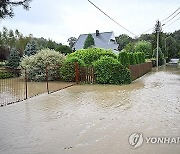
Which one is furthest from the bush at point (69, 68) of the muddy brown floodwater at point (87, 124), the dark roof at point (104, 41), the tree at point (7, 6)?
the dark roof at point (104, 41)

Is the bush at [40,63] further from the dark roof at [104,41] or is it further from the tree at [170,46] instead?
the tree at [170,46]

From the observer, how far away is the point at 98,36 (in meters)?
52.3

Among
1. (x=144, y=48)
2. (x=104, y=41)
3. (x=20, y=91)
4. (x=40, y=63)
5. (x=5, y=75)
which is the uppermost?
(x=104, y=41)

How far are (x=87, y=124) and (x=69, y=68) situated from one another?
10.6 metres

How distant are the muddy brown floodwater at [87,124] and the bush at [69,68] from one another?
6.64 m

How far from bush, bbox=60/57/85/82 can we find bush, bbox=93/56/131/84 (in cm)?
171

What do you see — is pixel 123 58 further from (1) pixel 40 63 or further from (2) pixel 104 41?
(2) pixel 104 41

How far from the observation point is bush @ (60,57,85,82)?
17016 mm

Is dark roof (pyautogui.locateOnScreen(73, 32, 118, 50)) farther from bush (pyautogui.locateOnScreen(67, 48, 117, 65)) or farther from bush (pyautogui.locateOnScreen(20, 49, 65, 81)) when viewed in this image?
bush (pyautogui.locateOnScreen(20, 49, 65, 81))

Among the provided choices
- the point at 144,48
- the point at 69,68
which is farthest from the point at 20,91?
the point at 144,48

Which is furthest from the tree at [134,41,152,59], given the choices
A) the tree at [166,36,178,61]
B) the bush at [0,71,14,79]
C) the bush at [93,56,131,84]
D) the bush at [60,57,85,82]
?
the bush at [93,56,131,84]

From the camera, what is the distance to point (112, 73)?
15.8m

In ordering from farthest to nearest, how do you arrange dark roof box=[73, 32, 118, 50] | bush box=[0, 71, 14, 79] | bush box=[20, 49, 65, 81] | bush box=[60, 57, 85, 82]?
dark roof box=[73, 32, 118, 50] → bush box=[0, 71, 14, 79] → bush box=[20, 49, 65, 81] → bush box=[60, 57, 85, 82]

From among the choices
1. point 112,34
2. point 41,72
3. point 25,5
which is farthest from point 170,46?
point 25,5
